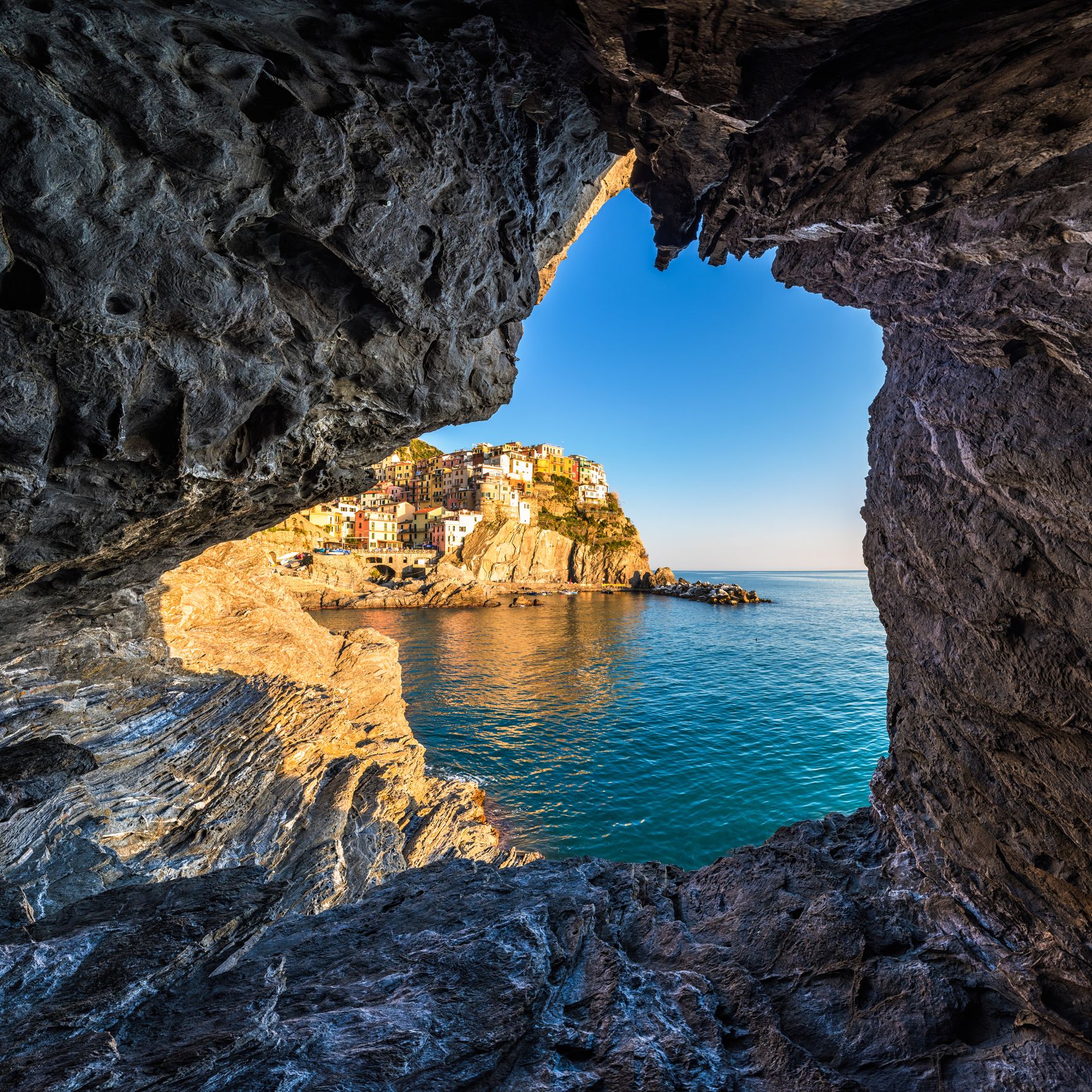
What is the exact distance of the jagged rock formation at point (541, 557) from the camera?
312 feet

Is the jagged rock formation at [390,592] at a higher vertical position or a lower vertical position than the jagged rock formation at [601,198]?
lower

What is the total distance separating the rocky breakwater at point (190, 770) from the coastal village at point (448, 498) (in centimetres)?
7440

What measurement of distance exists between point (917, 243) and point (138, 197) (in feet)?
25.4

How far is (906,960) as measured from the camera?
279 inches

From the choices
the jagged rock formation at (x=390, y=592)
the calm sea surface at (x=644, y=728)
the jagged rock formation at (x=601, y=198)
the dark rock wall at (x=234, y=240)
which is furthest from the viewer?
the jagged rock formation at (x=390, y=592)

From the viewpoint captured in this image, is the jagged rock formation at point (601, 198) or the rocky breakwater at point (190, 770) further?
the jagged rock formation at point (601, 198)

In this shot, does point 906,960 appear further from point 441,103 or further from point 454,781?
point 454,781

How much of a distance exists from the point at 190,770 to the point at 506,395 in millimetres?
10929

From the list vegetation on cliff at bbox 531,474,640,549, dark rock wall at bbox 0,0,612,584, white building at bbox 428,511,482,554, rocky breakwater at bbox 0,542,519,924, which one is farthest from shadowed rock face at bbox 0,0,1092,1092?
vegetation on cliff at bbox 531,474,640,549

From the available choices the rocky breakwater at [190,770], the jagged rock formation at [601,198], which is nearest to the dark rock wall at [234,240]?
the jagged rock formation at [601,198]

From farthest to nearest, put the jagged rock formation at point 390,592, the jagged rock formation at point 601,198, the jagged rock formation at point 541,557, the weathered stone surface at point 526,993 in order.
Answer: the jagged rock formation at point 541,557 → the jagged rock formation at point 390,592 → the jagged rock formation at point 601,198 → the weathered stone surface at point 526,993

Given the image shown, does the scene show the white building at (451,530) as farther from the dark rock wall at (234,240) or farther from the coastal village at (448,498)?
the dark rock wall at (234,240)

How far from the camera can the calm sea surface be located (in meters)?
19.1

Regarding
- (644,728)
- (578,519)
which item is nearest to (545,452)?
(578,519)
